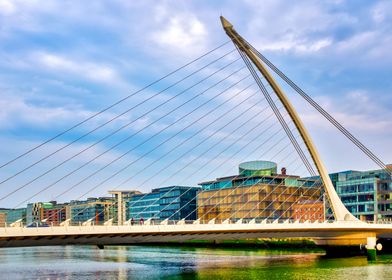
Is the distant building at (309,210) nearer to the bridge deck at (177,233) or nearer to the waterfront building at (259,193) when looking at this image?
the waterfront building at (259,193)

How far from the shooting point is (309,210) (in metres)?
109

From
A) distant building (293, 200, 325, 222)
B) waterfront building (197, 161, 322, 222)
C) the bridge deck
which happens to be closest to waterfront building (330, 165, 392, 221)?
distant building (293, 200, 325, 222)

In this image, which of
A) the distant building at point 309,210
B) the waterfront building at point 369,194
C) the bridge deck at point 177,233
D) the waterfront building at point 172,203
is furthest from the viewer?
the waterfront building at point 172,203

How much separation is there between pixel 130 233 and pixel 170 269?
40.8 ft

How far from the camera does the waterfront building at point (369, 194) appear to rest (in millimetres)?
98875

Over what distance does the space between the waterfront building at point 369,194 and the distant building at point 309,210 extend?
4929mm

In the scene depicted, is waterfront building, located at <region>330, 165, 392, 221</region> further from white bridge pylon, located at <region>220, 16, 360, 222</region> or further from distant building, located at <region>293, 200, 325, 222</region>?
white bridge pylon, located at <region>220, 16, 360, 222</region>

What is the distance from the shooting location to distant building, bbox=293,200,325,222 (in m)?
107

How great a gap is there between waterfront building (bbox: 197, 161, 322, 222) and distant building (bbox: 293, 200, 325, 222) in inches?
58.7

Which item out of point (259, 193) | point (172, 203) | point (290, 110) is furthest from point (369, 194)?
point (172, 203)

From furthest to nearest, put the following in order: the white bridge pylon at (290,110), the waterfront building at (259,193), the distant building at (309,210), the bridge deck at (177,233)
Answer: the waterfront building at (259,193) → the distant building at (309,210) → the white bridge pylon at (290,110) → the bridge deck at (177,233)

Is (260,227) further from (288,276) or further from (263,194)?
(263,194)

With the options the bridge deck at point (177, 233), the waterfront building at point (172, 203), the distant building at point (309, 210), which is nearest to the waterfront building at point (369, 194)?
the distant building at point (309, 210)

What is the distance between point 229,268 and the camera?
48250mm
